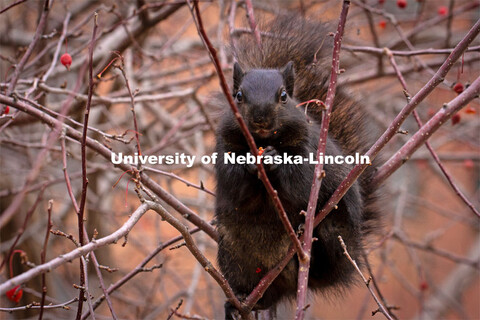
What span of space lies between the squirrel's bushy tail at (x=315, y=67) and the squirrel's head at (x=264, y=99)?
321mm

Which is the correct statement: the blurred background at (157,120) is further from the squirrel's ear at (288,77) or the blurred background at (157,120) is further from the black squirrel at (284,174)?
the squirrel's ear at (288,77)

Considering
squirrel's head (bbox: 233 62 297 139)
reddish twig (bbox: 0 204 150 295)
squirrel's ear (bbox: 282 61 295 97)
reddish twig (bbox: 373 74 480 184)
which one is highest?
squirrel's ear (bbox: 282 61 295 97)

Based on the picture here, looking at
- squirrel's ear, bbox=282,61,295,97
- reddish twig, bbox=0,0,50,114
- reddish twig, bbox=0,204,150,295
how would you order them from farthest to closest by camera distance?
squirrel's ear, bbox=282,61,295,97, reddish twig, bbox=0,0,50,114, reddish twig, bbox=0,204,150,295

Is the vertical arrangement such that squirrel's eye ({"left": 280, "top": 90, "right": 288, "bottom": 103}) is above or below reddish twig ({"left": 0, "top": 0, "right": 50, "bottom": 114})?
below

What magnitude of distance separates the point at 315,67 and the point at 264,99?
66cm

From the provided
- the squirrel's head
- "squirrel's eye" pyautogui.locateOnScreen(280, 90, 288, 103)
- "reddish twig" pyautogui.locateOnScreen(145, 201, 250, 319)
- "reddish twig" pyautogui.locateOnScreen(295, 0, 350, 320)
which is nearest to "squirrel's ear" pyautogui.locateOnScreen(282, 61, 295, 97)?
the squirrel's head

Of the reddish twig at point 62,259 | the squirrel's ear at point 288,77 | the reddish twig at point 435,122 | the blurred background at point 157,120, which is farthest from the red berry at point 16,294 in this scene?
the reddish twig at point 435,122

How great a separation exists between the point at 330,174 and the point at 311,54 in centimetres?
78

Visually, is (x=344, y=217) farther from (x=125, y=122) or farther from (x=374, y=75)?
(x=125, y=122)

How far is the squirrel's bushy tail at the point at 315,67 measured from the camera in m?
2.73

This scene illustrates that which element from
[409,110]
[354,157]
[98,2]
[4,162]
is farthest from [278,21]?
[4,162]

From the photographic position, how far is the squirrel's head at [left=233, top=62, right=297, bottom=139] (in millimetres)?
2096

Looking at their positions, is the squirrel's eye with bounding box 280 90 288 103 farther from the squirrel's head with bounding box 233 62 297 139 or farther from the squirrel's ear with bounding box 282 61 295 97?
the squirrel's ear with bounding box 282 61 295 97

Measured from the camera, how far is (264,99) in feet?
7.10
